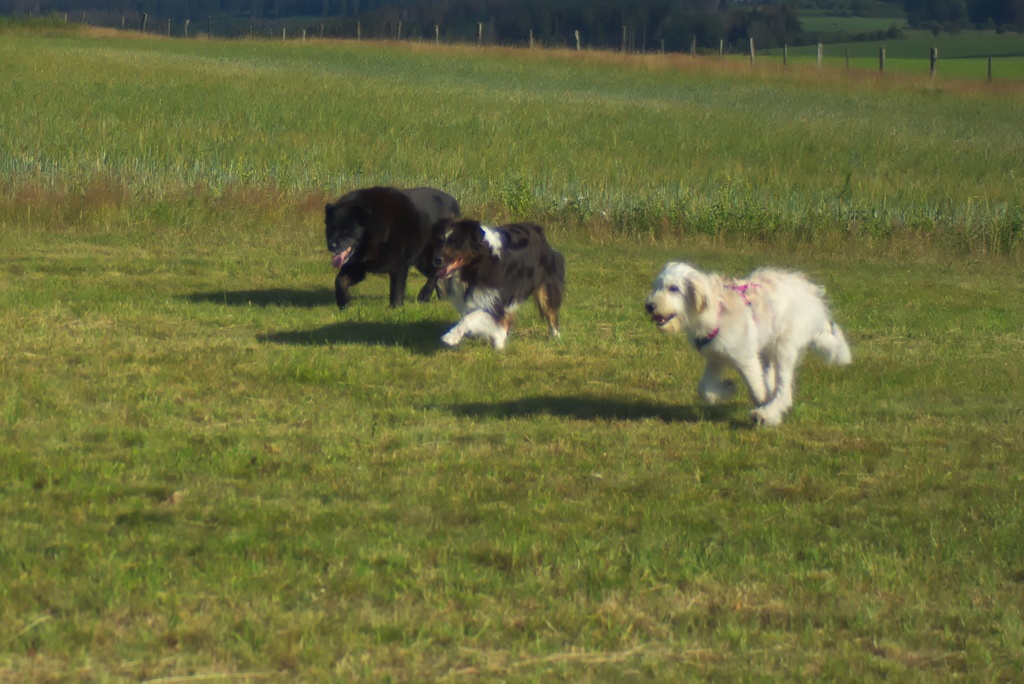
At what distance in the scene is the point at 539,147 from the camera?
23781mm

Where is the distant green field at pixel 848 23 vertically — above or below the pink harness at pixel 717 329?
above

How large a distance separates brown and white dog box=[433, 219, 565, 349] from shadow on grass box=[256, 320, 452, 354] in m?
0.45

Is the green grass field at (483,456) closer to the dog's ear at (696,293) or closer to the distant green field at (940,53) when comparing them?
the dog's ear at (696,293)

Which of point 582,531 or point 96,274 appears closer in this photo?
point 582,531

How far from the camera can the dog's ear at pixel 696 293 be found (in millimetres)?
7113

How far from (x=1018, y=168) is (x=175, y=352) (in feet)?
63.5

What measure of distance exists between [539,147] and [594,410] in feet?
53.0

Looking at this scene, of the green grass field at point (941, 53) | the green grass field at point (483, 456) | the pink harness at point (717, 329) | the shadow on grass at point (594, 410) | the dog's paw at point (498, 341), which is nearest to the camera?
the green grass field at point (483, 456)

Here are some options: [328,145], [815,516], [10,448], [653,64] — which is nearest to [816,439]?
[815,516]

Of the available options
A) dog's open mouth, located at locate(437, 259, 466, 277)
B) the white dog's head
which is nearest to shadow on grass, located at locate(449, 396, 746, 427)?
the white dog's head

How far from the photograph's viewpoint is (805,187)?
20.7 metres

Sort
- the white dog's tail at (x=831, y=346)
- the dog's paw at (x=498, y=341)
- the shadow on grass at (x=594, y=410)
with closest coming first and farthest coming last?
the shadow on grass at (x=594, y=410), the white dog's tail at (x=831, y=346), the dog's paw at (x=498, y=341)

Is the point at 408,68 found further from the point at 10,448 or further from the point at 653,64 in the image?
the point at 10,448

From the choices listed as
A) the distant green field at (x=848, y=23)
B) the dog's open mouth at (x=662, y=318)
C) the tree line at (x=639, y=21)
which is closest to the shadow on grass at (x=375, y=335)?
the dog's open mouth at (x=662, y=318)
